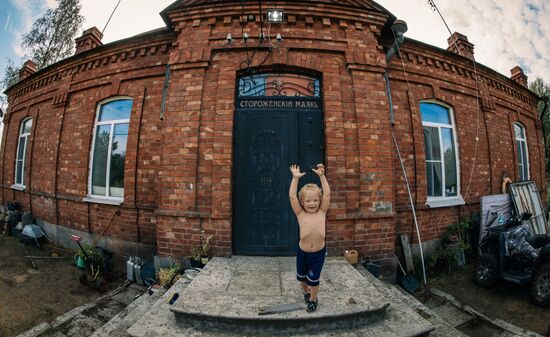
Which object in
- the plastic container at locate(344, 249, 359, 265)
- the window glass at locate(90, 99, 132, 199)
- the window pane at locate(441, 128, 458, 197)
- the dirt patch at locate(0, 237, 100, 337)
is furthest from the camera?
the window pane at locate(441, 128, 458, 197)

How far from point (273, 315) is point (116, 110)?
6022 millimetres

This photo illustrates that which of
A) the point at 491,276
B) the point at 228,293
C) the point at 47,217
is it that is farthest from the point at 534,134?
the point at 47,217

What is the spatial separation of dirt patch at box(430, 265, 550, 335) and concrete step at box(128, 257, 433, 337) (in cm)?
228

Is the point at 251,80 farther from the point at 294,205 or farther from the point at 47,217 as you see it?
the point at 47,217

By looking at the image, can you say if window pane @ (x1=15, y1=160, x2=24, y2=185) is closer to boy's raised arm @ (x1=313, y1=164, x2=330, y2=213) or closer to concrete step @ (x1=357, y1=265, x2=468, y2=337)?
boy's raised arm @ (x1=313, y1=164, x2=330, y2=213)

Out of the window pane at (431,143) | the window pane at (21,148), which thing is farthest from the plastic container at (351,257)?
the window pane at (21,148)

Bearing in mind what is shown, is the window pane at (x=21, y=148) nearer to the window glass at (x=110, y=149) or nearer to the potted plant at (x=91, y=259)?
the window glass at (x=110, y=149)

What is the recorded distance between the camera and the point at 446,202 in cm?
558

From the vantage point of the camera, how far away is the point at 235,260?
12.9 feet

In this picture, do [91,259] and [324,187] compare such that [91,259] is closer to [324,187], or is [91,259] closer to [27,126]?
[324,187]

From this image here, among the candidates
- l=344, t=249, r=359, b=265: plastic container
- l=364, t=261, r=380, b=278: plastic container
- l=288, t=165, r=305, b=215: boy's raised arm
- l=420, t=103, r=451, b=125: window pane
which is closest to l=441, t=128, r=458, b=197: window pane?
l=420, t=103, r=451, b=125: window pane

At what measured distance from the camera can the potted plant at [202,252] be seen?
3.89 metres

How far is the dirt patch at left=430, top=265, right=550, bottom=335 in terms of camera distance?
3.51 metres

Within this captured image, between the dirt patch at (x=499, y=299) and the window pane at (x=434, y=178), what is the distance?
5.76 feet
